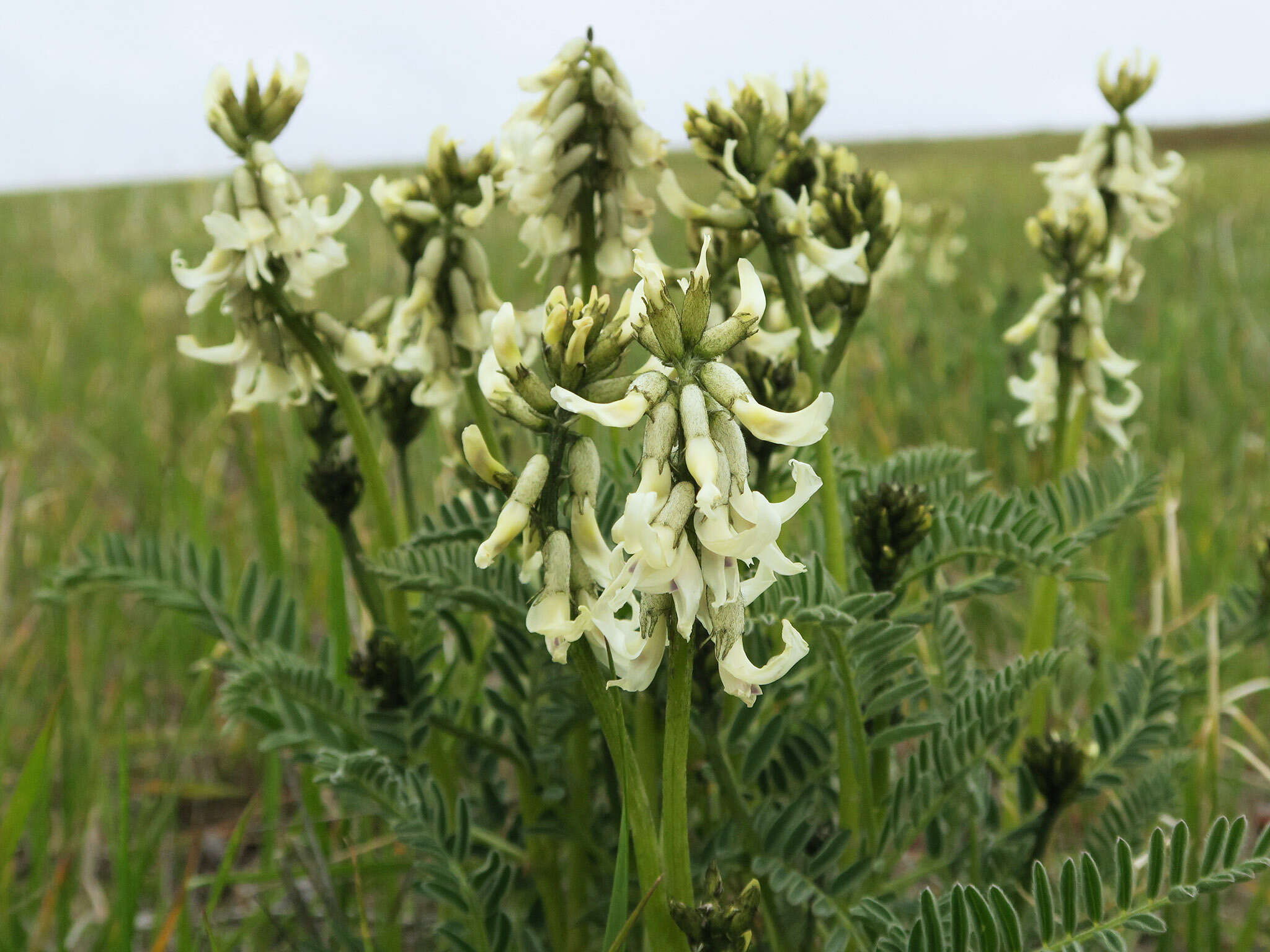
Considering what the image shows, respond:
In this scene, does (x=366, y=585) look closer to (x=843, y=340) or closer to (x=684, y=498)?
(x=843, y=340)

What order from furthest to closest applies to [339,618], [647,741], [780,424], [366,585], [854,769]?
[339,618], [366,585], [854,769], [647,741], [780,424]

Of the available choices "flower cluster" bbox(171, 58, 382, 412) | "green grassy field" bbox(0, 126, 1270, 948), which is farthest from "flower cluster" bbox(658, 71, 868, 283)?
"green grassy field" bbox(0, 126, 1270, 948)

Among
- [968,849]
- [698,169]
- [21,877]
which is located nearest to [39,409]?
[21,877]

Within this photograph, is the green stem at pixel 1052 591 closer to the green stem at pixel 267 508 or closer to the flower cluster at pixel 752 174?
the flower cluster at pixel 752 174

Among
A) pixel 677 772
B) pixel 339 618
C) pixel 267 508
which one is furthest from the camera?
pixel 267 508

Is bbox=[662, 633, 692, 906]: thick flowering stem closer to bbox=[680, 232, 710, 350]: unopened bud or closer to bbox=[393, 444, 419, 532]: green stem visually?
bbox=[680, 232, 710, 350]: unopened bud

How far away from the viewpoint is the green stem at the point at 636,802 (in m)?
1.03

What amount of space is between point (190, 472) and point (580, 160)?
102 inches

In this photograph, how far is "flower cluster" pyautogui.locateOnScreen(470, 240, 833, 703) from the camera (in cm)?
86

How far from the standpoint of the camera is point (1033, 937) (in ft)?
5.20

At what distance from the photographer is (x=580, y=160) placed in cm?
150

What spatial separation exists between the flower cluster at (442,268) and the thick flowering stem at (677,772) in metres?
0.74

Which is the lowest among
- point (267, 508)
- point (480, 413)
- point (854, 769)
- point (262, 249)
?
point (854, 769)

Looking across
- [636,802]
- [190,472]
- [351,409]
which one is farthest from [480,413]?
[190,472]
